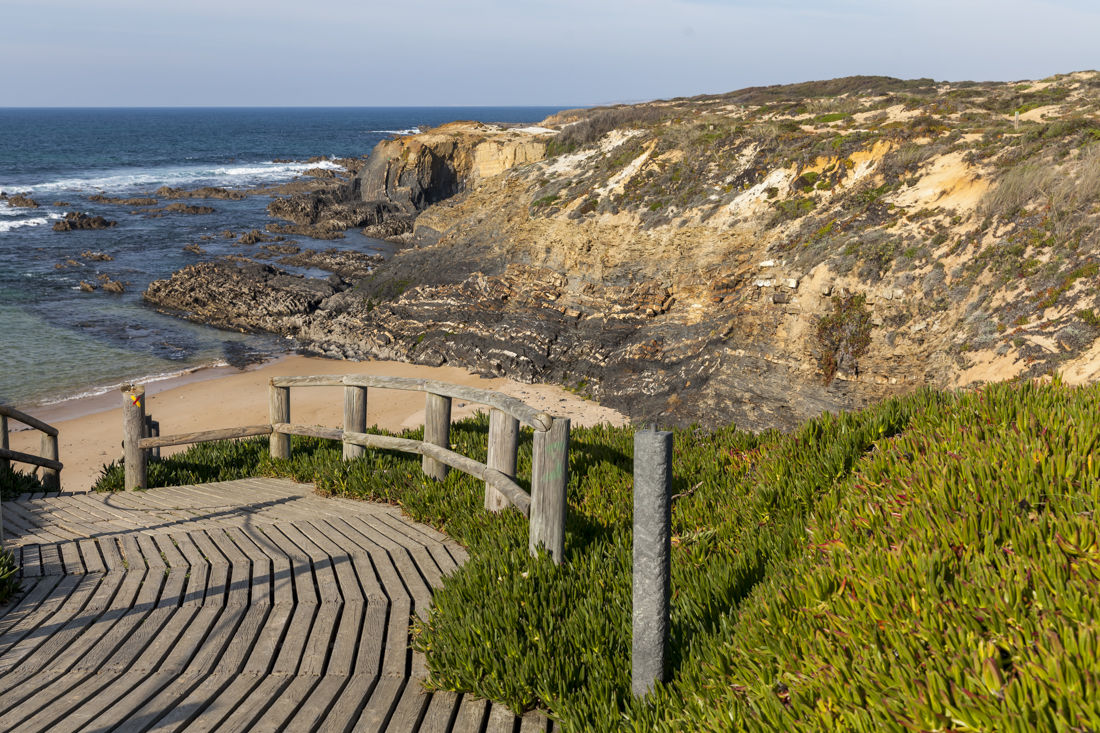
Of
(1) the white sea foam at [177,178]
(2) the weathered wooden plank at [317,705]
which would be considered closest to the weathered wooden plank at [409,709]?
(2) the weathered wooden plank at [317,705]

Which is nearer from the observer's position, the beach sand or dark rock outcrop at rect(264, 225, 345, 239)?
the beach sand

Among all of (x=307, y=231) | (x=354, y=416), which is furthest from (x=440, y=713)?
(x=307, y=231)

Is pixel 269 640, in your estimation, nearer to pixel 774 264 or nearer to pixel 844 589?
pixel 844 589

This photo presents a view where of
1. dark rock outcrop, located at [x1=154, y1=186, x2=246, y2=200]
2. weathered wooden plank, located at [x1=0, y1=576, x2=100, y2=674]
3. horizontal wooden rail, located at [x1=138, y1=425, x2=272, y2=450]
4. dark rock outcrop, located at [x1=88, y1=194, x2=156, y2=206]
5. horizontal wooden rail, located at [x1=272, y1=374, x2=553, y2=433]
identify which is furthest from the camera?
dark rock outcrop, located at [x1=154, y1=186, x2=246, y2=200]

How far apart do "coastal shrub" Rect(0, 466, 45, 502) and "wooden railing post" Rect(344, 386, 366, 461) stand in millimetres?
4177

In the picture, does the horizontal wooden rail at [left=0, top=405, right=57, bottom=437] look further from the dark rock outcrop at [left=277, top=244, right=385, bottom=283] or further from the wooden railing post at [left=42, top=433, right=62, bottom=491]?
the dark rock outcrop at [left=277, top=244, right=385, bottom=283]

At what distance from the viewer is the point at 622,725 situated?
3488 millimetres

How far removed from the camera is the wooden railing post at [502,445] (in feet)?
19.6

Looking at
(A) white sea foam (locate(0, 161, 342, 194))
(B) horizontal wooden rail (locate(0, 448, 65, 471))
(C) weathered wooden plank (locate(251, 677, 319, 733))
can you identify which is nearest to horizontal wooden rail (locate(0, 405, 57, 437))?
(B) horizontal wooden rail (locate(0, 448, 65, 471))

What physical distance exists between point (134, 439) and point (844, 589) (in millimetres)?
7718

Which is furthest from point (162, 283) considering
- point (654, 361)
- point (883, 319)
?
point (883, 319)

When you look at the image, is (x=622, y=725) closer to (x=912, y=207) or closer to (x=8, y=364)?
(x=912, y=207)

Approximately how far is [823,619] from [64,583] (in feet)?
17.9

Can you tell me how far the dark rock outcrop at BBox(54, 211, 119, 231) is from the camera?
4678 centimetres
